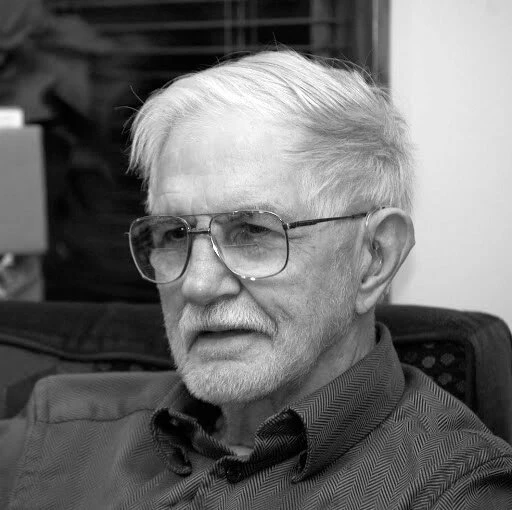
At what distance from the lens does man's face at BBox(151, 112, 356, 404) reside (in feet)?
4.27

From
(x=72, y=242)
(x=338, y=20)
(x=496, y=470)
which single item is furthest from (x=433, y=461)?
(x=72, y=242)

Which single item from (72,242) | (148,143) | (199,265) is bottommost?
(72,242)

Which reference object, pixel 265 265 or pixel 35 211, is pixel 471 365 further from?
pixel 35 211

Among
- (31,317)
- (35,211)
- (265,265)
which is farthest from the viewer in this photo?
(35,211)

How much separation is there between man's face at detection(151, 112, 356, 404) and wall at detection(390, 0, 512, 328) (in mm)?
960

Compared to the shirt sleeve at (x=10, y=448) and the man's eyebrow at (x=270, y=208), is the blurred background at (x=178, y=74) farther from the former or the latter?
the shirt sleeve at (x=10, y=448)

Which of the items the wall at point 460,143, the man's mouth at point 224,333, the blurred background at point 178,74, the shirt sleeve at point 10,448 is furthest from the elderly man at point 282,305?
the wall at point 460,143

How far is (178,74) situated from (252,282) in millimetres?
1827

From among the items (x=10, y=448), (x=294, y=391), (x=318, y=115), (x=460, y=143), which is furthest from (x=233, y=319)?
(x=460, y=143)

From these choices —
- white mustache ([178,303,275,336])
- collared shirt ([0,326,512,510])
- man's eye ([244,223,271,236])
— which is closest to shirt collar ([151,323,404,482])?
collared shirt ([0,326,512,510])

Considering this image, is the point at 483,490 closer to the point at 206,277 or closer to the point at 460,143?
the point at 206,277

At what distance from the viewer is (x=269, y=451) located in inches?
49.4

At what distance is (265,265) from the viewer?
4.28 feet

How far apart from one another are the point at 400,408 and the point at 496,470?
174mm
